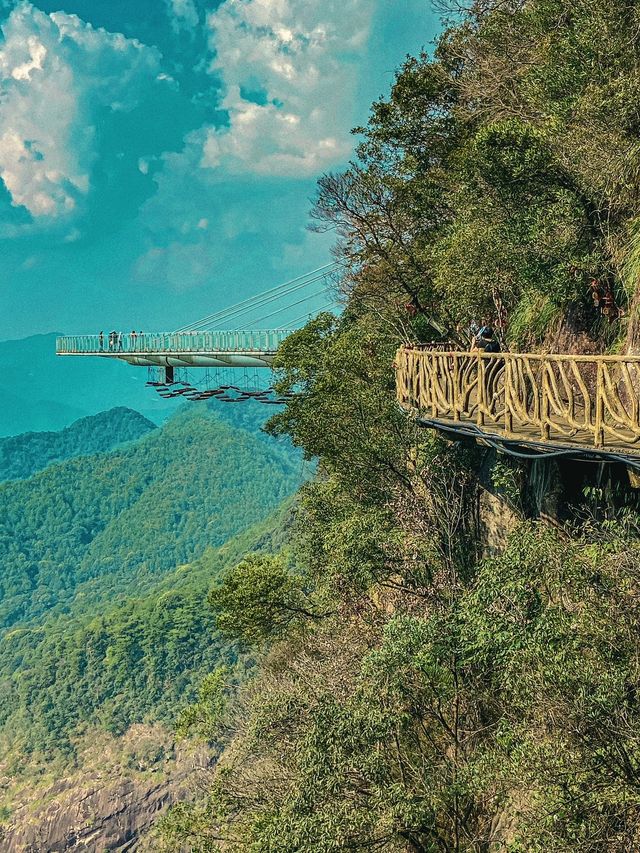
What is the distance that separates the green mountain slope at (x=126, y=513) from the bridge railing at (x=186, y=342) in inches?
3368

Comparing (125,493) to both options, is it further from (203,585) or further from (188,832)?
(188,832)

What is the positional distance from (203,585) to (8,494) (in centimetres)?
7387

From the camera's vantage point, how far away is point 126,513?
14225 centimetres

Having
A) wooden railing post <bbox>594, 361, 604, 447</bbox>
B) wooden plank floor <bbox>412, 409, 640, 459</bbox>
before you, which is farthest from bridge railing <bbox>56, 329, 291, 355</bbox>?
wooden railing post <bbox>594, 361, 604, 447</bbox>

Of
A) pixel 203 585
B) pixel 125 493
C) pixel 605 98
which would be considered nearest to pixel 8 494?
pixel 125 493

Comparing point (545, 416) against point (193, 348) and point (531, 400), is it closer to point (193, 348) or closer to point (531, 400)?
point (531, 400)

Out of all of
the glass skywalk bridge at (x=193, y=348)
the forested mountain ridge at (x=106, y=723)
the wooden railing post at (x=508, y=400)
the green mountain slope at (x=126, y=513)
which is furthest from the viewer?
the green mountain slope at (x=126, y=513)

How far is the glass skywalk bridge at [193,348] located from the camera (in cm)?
3247

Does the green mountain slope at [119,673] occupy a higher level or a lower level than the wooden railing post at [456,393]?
lower

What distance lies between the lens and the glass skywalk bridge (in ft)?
107

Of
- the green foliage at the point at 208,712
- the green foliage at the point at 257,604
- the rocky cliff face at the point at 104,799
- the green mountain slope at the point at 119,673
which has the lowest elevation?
the rocky cliff face at the point at 104,799

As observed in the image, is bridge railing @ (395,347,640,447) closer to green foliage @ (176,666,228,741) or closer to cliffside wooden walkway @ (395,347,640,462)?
cliffside wooden walkway @ (395,347,640,462)

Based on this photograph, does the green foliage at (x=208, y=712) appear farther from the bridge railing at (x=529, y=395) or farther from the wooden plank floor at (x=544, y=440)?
the wooden plank floor at (x=544, y=440)

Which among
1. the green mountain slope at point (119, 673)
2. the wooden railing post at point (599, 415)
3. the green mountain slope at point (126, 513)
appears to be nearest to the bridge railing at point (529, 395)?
the wooden railing post at point (599, 415)
